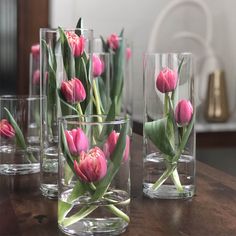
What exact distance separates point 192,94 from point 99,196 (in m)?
0.23

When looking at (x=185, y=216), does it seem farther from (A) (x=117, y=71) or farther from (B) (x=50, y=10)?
(B) (x=50, y=10)

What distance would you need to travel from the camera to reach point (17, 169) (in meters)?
0.90

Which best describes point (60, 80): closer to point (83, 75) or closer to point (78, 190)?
point (83, 75)

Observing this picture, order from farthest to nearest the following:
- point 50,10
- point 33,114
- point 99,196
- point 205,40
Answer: point 205,40 → point 50,10 → point 33,114 → point 99,196

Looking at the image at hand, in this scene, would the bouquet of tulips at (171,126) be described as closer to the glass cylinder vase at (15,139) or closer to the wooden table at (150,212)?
the wooden table at (150,212)

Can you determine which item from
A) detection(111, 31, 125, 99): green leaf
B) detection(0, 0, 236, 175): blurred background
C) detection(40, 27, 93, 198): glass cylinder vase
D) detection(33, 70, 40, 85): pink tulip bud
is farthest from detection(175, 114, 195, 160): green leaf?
detection(0, 0, 236, 175): blurred background

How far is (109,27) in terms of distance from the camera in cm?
219

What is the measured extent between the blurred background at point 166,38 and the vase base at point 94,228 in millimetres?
1505

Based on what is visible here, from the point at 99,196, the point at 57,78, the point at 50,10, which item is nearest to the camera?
the point at 99,196

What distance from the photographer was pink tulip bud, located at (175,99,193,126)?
0.75m

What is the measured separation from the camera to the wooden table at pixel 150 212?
2.04 ft

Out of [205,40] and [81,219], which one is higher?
[205,40]

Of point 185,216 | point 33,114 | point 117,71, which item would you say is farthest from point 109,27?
→ point 185,216

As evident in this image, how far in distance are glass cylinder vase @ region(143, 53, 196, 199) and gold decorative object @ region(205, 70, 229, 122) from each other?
1.43 meters
